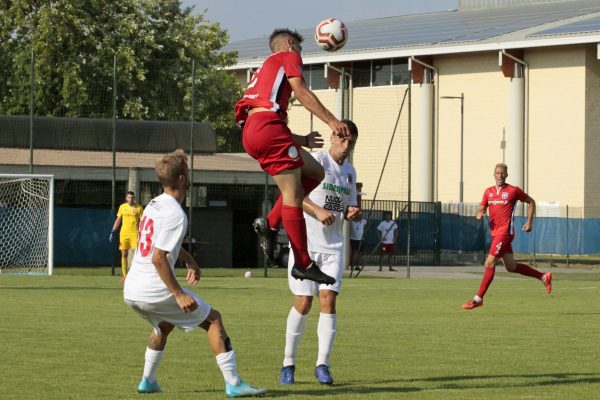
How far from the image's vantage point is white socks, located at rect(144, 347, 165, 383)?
29.9 ft

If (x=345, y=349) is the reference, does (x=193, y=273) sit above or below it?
above

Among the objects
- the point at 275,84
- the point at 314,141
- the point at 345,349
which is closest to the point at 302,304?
the point at 314,141

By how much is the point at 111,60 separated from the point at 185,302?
43.7m

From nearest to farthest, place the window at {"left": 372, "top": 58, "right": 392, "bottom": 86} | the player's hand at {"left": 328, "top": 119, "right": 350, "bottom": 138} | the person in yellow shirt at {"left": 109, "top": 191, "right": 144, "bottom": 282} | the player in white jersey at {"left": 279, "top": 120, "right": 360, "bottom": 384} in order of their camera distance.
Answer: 1. the player's hand at {"left": 328, "top": 119, "right": 350, "bottom": 138}
2. the player in white jersey at {"left": 279, "top": 120, "right": 360, "bottom": 384}
3. the person in yellow shirt at {"left": 109, "top": 191, "right": 144, "bottom": 282}
4. the window at {"left": 372, "top": 58, "right": 392, "bottom": 86}

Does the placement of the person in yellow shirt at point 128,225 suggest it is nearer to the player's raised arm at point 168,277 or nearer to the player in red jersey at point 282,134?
the player in red jersey at point 282,134

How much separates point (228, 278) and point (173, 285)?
24108mm

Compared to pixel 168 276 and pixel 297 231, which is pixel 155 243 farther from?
pixel 297 231

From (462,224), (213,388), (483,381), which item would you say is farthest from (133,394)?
(462,224)

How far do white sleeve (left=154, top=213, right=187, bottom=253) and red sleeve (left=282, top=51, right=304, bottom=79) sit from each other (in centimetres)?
156

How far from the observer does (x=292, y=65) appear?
9586 millimetres

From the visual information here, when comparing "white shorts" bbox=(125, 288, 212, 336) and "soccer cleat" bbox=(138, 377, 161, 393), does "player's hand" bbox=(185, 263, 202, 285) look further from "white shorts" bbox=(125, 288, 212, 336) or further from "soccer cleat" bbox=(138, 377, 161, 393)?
"soccer cleat" bbox=(138, 377, 161, 393)

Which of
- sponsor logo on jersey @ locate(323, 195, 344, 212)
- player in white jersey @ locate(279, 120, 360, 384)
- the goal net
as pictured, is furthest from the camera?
the goal net

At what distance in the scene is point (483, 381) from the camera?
10312mm

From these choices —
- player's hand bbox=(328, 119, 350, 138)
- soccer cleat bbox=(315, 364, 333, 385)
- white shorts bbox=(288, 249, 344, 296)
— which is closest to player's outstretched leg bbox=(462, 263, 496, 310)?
white shorts bbox=(288, 249, 344, 296)
